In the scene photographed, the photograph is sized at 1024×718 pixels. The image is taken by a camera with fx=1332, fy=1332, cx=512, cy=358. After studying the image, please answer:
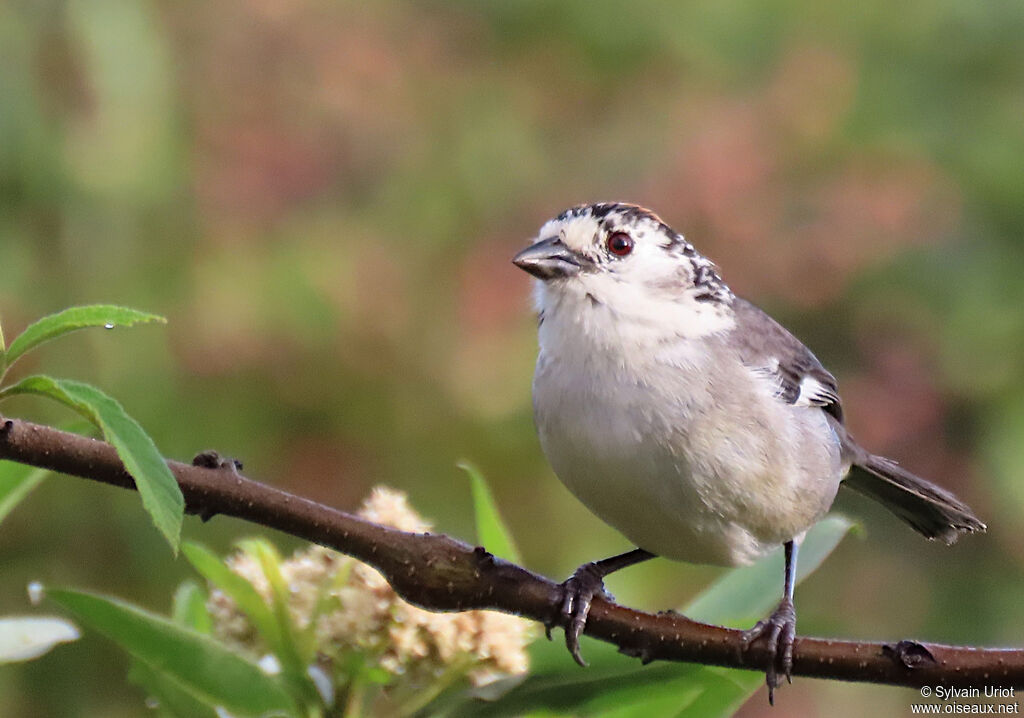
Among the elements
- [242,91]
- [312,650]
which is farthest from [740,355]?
[242,91]

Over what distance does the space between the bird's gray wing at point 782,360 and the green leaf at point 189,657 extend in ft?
4.73

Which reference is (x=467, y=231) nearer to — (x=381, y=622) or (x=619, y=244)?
(x=619, y=244)

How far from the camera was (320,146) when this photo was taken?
5020 mm

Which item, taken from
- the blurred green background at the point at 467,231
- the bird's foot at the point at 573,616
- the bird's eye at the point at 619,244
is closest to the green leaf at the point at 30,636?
the bird's foot at the point at 573,616

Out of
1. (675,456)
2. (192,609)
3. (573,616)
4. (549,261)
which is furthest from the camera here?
(549,261)

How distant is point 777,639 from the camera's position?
232cm

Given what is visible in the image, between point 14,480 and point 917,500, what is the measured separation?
2.22 meters

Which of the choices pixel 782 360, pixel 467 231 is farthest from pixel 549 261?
pixel 467 231

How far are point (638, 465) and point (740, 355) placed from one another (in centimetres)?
52

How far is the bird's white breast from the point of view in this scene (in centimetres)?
255

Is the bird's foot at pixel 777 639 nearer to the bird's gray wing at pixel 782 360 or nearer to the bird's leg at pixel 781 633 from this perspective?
the bird's leg at pixel 781 633

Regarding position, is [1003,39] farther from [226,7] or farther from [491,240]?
[226,7]

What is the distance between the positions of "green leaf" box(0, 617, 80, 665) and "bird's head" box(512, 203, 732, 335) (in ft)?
3.86

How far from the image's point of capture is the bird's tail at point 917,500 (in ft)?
10.6
